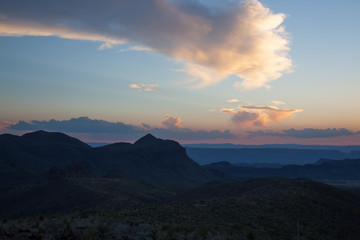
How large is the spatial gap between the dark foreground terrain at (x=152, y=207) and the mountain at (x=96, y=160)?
67 centimetres

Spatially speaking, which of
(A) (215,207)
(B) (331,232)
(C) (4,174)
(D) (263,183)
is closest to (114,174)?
(C) (4,174)

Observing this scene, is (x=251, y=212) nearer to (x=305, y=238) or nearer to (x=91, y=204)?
(x=305, y=238)

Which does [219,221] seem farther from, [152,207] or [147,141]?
[147,141]

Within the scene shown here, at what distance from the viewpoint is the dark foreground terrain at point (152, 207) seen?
16.8 metres

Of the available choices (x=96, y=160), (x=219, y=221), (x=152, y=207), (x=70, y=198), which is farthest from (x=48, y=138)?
(x=219, y=221)

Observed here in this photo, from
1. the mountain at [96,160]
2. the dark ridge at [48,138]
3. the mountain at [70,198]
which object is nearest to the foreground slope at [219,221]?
the mountain at [70,198]

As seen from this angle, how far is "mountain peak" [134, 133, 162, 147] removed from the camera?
186 m

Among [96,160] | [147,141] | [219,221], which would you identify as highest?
[147,141]

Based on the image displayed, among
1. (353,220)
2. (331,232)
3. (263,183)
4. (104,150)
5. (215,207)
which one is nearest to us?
(331,232)

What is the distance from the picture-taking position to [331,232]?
100 ft

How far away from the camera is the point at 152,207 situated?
Result: 33031 millimetres

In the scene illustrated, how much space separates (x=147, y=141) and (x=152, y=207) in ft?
517

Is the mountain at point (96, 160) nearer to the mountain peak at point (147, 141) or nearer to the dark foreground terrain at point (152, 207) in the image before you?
the dark foreground terrain at point (152, 207)

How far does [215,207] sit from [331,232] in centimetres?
1253
